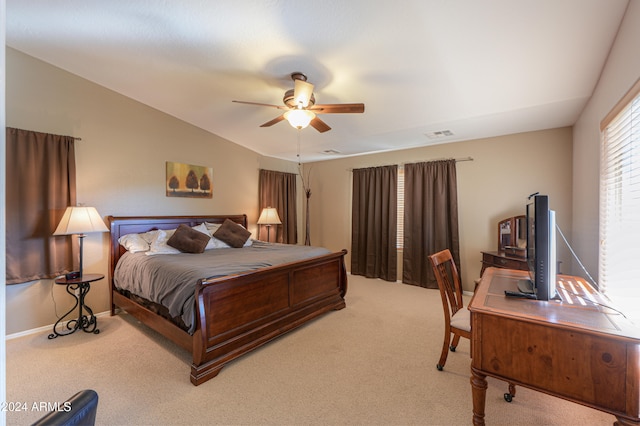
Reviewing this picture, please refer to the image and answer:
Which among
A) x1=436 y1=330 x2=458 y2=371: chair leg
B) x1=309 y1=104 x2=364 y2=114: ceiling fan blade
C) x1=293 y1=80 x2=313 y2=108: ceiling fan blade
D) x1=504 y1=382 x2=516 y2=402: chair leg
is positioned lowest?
x1=504 y1=382 x2=516 y2=402: chair leg

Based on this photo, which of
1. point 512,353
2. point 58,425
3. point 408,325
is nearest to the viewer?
point 58,425

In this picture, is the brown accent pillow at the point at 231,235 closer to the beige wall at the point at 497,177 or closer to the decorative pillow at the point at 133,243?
the decorative pillow at the point at 133,243

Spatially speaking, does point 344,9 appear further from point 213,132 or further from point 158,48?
point 213,132

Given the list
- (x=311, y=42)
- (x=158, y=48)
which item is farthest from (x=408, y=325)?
(x=158, y=48)

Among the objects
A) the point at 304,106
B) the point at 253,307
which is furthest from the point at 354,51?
the point at 253,307

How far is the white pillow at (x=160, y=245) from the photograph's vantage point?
11.1ft

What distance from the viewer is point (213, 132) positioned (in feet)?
15.3

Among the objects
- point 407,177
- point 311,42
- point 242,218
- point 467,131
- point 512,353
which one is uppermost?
point 311,42

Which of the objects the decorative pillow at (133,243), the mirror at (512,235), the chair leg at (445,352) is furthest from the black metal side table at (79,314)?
the mirror at (512,235)

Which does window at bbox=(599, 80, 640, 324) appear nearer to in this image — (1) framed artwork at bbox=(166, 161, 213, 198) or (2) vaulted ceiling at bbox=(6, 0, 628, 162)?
(2) vaulted ceiling at bbox=(6, 0, 628, 162)

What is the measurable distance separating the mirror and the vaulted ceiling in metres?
1.29

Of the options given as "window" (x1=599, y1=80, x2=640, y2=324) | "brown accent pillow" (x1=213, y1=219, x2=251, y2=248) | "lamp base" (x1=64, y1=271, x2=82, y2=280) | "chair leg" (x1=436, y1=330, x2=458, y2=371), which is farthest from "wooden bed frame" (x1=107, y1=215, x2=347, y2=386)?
"window" (x1=599, y1=80, x2=640, y2=324)

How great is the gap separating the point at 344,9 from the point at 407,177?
11.0ft

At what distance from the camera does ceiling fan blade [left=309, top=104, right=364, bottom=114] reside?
8.28 feet
